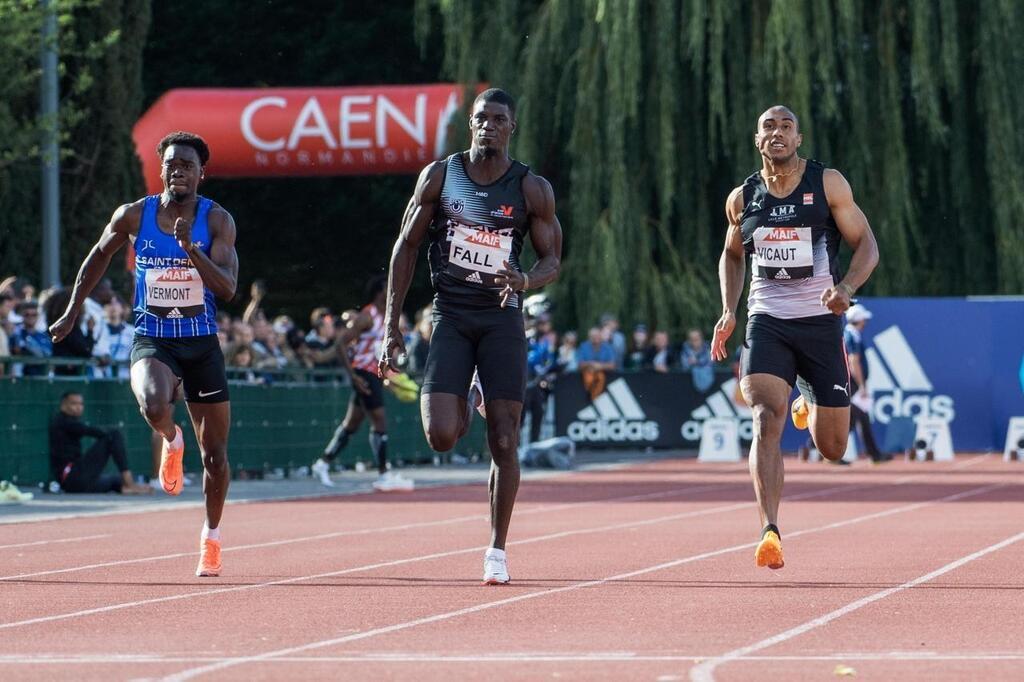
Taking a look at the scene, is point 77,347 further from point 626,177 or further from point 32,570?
point 626,177

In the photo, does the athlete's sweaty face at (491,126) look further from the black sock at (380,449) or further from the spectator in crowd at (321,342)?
the spectator in crowd at (321,342)

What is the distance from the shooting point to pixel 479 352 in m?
10.3

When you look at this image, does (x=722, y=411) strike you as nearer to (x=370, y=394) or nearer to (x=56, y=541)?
(x=370, y=394)

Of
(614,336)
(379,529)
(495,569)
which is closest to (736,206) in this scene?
(495,569)

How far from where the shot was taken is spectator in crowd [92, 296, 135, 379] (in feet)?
68.0

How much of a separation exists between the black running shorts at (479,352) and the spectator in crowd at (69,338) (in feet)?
31.5

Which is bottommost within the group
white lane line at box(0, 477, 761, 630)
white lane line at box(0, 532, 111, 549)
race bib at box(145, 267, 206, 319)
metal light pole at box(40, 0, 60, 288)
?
white lane line at box(0, 477, 761, 630)

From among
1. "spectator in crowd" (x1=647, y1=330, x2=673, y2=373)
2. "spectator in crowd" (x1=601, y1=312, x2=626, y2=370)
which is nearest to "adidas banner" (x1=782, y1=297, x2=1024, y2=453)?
"spectator in crowd" (x1=647, y1=330, x2=673, y2=373)

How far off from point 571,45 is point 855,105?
4.35 m

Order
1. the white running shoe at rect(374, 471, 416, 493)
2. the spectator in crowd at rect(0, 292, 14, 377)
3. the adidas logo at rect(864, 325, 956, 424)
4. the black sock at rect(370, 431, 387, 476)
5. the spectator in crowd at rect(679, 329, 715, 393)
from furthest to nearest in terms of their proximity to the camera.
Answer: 1. the spectator in crowd at rect(679, 329, 715, 393)
2. the adidas logo at rect(864, 325, 956, 424)
3. the black sock at rect(370, 431, 387, 476)
4. the white running shoe at rect(374, 471, 416, 493)
5. the spectator in crowd at rect(0, 292, 14, 377)

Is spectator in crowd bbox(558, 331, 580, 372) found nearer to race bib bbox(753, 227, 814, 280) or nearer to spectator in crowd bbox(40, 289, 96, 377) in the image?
spectator in crowd bbox(40, 289, 96, 377)

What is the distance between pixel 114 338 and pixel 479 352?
1148 centimetres

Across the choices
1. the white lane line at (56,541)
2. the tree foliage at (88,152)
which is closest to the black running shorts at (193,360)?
the white lane line at (56,541)

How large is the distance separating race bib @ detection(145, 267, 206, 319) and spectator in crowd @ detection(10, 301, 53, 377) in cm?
943
